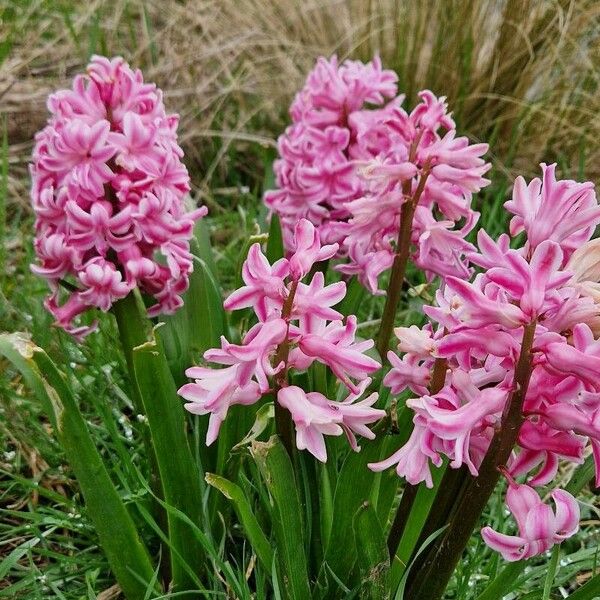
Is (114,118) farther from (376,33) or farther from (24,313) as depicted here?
(376,33)

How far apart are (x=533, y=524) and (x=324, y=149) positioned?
1105 mm

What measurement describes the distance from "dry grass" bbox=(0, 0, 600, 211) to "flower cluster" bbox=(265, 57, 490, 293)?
125cm

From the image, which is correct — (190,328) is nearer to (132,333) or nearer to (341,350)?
(132,333)

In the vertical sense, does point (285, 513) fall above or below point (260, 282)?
below

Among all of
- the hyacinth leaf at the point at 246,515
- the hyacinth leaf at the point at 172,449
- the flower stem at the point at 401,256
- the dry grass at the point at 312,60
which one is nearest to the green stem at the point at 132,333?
the hyacinth leaf at the point at 172,449

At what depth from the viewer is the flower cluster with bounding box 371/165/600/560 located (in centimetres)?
101

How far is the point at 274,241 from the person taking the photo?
1991 mm

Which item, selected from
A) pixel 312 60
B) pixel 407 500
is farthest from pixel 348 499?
pixel 312 60

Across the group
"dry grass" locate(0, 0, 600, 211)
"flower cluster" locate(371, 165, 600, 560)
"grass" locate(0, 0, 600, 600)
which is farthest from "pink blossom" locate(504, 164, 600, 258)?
"dry grass" locate(0, 0, 600, 211)

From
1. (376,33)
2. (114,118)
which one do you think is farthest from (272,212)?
(376,33)

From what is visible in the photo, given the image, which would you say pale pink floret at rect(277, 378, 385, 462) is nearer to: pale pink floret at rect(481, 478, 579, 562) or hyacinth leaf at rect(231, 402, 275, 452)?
hyacinth leaf at rect(231, 402, 275, 452)

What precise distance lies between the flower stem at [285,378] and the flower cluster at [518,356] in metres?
0.15

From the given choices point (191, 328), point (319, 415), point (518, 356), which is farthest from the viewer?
point (191, 328)

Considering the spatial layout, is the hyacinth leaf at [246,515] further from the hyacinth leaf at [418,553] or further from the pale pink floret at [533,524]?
the pale pink floret at [533,524]
